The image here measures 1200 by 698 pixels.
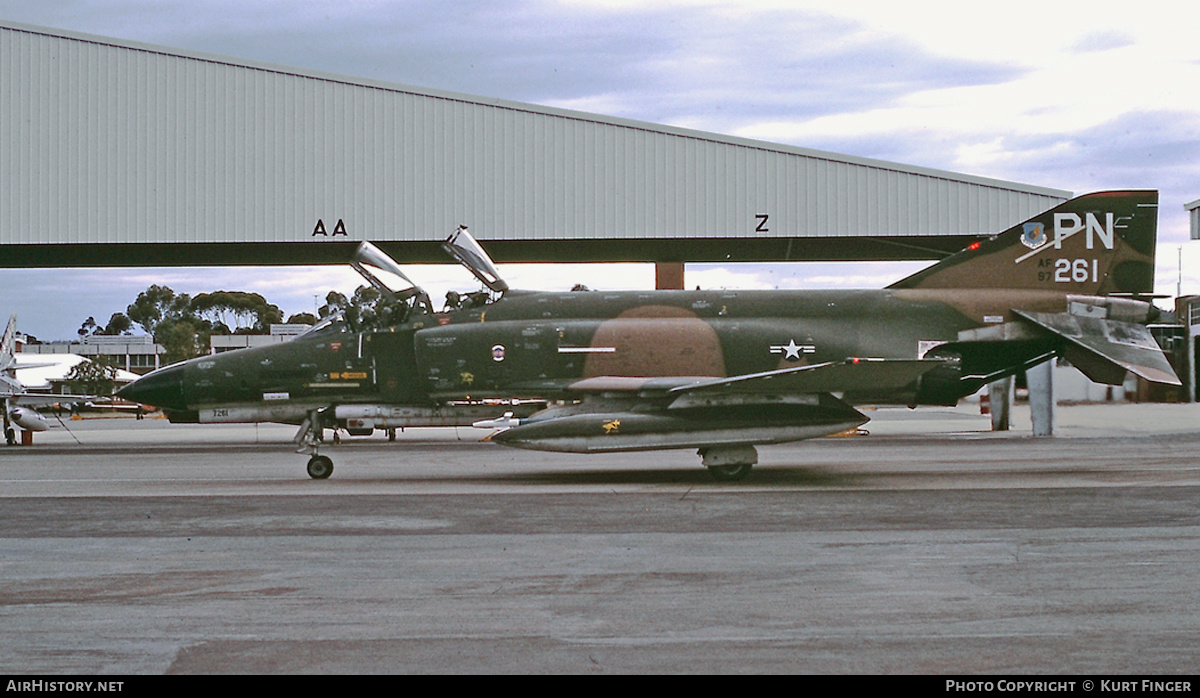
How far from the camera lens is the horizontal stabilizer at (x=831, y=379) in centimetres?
1320

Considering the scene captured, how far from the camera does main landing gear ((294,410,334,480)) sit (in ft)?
49.0

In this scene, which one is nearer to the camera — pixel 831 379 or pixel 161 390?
pixel 831 379

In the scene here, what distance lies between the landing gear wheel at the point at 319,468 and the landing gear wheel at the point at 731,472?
18.6 feet

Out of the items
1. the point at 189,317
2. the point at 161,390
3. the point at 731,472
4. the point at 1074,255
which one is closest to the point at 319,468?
the point at 161,390

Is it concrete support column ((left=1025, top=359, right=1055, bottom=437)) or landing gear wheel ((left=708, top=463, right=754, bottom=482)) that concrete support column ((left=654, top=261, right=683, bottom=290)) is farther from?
landing gear wheel ((left=708, top=463, right=754, bottom=482))

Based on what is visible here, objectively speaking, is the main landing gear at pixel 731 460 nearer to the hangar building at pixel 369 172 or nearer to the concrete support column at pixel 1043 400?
the hangar building at pixel 369 172

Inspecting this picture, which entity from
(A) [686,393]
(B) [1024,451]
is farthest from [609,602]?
(B) [1024,451]

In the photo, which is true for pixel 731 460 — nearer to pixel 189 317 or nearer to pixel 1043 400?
pixel 1043 400

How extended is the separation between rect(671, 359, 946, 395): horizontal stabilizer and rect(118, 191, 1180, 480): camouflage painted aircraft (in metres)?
0.65

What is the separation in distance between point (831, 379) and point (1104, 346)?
4.50 m

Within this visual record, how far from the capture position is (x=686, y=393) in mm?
13820

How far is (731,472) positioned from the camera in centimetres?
1393

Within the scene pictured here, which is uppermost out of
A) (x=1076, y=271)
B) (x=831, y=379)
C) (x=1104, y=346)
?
(x=1076, y=271)
